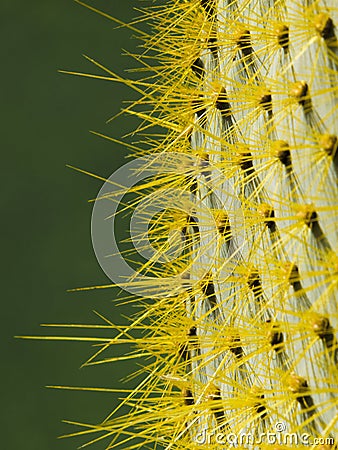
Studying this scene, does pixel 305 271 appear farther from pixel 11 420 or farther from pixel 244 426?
pixel 11 420

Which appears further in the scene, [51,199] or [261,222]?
[51,199]

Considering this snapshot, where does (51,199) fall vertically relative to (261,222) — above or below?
above

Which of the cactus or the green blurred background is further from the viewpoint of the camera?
the green blurred background

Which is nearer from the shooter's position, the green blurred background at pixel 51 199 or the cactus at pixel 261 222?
the cactus at pixel 261 222
